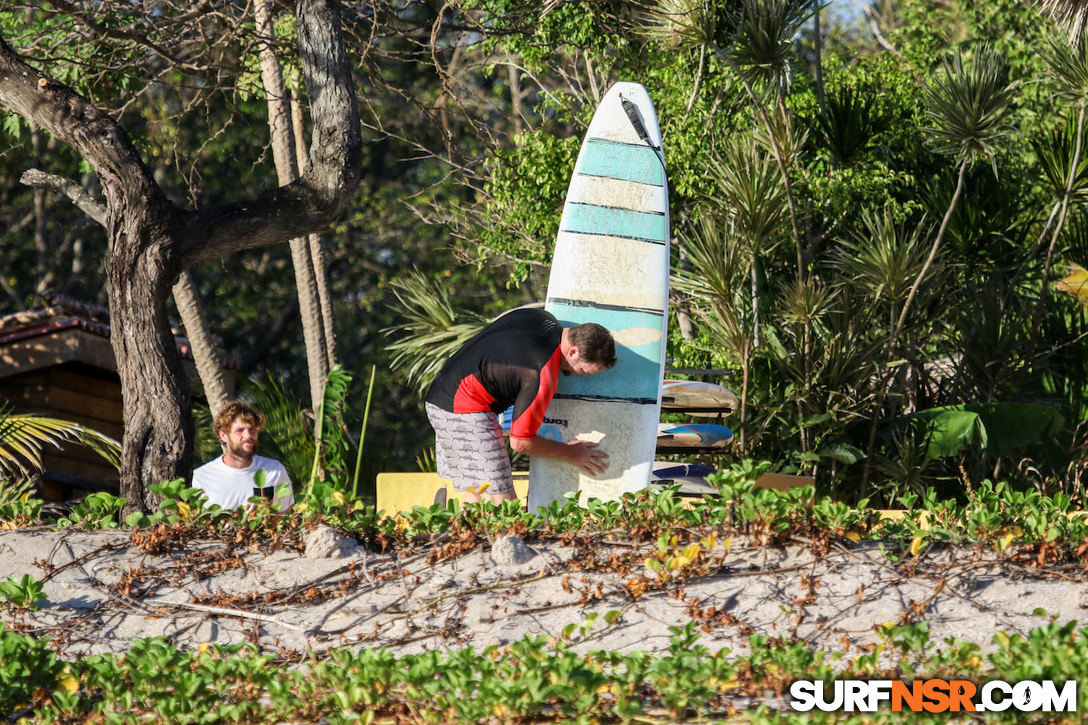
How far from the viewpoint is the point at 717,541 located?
455cm

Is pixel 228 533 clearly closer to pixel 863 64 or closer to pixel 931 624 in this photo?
pixel 931 624

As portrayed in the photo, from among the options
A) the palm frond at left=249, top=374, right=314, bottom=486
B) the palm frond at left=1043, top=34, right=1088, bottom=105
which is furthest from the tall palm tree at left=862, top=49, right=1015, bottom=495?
the palm frond at left=249, top=374, right=314, bottom=486

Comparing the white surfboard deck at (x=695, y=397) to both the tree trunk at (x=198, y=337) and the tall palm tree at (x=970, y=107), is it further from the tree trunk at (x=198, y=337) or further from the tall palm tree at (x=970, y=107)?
the tree trunk at (x=198, y=337)

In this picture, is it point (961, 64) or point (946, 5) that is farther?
point (946, 5)

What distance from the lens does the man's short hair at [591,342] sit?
17.9 ft

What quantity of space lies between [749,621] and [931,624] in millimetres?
635

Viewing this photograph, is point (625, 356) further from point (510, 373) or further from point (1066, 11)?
point (1066, 11)

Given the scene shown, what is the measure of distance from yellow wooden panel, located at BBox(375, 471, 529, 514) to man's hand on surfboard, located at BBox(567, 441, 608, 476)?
1107 mm

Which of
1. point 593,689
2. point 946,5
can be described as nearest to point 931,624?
point 593,689

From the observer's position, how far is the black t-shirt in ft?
17.9

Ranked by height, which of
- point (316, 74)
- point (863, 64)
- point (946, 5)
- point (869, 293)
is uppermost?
point (946, 5)

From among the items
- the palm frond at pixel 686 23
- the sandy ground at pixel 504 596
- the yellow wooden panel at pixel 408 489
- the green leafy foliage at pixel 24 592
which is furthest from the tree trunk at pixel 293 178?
the green leafy foliage at pixel 24 592

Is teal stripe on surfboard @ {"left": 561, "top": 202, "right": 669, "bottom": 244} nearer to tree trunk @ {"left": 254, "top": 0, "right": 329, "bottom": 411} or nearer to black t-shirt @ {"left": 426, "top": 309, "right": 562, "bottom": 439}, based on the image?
black t-shirt @ {"left": 426, "top": 309, "right": 562, "bottom": 439}

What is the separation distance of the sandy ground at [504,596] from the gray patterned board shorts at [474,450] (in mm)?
925
